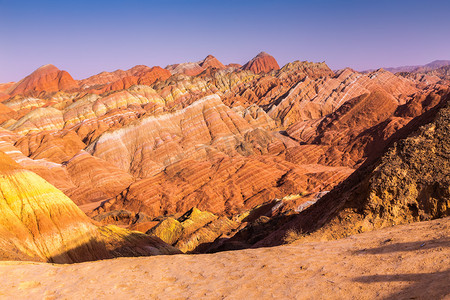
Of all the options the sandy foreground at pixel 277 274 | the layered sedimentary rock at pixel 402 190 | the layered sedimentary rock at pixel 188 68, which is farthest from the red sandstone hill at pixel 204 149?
the layered sedimentary rock at pixel 188 68

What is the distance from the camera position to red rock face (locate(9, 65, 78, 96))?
152 metres

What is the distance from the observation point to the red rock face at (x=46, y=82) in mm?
152250

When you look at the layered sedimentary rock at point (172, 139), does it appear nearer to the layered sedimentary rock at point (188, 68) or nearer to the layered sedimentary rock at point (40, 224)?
the layered sedimentary rock at point (40, 224)

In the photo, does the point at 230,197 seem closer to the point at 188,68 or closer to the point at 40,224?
the point at 40,224

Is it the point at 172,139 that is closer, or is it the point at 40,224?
the point at 40,224

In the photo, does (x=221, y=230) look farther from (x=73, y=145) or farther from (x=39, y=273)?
(x=73, y=145)

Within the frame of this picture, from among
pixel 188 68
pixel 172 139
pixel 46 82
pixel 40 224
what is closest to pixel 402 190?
pixel 40 224

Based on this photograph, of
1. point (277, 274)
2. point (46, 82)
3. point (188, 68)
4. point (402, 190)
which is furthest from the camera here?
point (188, 68)

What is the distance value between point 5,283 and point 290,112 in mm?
85614

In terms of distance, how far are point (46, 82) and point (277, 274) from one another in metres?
176

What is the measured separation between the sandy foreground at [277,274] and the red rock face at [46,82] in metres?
160

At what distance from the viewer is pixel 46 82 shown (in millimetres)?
155250

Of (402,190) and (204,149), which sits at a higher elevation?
(402,190)

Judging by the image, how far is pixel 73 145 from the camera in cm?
6875
